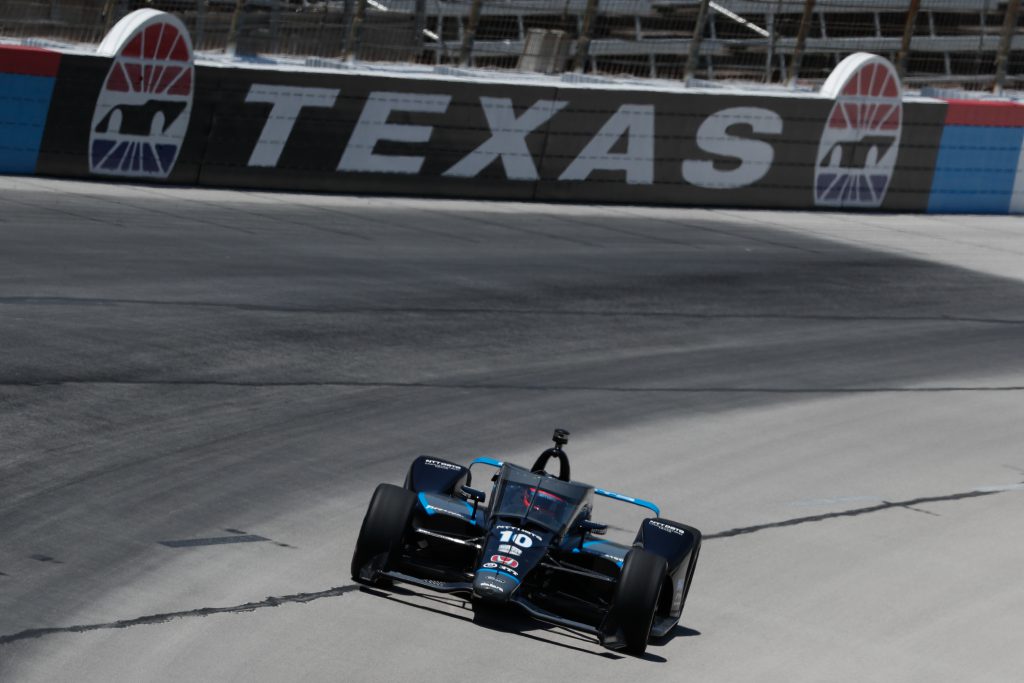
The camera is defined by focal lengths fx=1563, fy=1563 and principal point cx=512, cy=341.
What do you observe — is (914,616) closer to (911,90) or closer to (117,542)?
(117,542)

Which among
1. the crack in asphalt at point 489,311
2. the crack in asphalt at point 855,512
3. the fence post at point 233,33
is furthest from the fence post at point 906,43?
the crack in asphalt at point 855,512

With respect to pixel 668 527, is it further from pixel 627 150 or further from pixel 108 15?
pixel 627 150

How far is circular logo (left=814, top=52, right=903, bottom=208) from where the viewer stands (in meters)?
23.1

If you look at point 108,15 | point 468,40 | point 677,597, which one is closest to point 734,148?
point 468,40

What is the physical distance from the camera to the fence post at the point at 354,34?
20.1 metres

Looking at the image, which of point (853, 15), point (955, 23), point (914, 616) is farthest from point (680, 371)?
point (955, 23)

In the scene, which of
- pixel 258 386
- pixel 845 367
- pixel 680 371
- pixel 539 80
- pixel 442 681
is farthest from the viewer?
pixel 539 80

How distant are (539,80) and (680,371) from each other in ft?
32.6

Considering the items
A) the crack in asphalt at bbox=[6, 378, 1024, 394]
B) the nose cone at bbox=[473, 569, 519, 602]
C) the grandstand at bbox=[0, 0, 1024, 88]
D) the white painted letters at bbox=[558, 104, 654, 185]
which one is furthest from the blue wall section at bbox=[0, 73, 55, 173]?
the nose cone at bbox=[473, 569, 519, 602]

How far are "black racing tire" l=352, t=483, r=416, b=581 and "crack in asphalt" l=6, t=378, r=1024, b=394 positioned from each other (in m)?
3.41

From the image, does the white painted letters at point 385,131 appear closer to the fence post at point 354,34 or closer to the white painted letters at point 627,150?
the fence post at point 354,34

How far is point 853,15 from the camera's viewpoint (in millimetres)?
23984

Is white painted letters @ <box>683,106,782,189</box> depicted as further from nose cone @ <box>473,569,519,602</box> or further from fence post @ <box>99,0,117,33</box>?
nose cone @ <box>473,569,519,602</box>

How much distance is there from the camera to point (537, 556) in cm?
686
